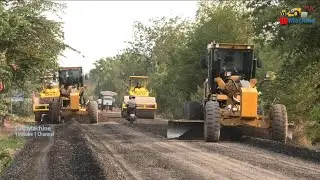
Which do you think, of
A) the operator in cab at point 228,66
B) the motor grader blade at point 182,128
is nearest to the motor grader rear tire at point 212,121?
the motor grader blade at point 182,128

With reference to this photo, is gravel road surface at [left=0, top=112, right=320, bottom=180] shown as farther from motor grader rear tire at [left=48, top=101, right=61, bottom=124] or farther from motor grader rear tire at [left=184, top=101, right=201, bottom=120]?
motor grader rear tire at [left=48, top=101, right=61, bottom=124]

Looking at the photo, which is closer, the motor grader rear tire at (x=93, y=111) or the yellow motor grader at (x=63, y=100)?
the motor grader rear tire at (x=93, y=111)

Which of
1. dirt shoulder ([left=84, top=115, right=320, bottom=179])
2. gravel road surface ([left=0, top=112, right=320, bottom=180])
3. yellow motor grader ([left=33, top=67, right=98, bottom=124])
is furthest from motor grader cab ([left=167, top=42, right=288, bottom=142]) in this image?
yellow motor grader ([left=33, top=67, right=98, bottom=124])

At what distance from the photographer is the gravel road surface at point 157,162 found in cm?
971

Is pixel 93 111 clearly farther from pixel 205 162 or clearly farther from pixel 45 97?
pixel 205 162

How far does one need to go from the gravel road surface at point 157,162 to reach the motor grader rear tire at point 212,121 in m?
0.49

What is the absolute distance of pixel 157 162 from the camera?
1139 centimetres

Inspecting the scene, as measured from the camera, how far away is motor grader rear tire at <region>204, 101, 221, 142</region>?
51.7 feet

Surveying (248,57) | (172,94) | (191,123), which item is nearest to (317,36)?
(248,57)

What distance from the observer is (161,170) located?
10234mm

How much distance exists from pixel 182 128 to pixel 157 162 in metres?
5.93

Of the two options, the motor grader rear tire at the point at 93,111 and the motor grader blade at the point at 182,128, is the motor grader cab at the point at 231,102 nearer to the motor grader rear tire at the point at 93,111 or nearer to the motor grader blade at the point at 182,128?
the motor grader blade at the point at 182,128

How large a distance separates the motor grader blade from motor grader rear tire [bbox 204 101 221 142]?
1310 millimetres

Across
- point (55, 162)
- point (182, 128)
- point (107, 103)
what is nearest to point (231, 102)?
point (182, 128)
